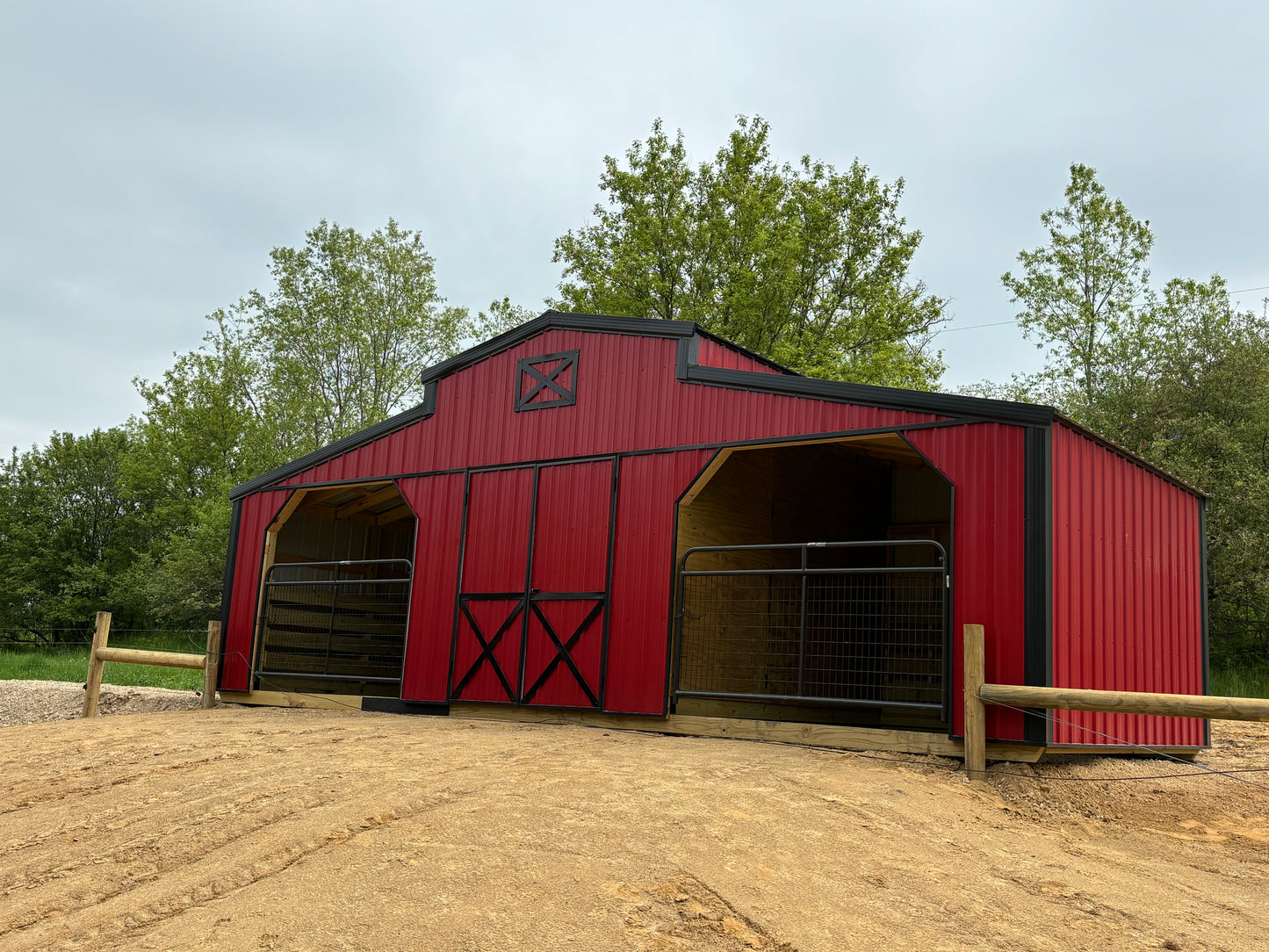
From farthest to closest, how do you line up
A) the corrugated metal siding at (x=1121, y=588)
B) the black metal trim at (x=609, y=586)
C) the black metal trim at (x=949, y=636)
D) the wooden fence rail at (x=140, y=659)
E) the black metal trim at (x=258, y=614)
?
the black metal trim at (x=258, y=614), the wooden fence rail at (x=140, y=659), the black metal trim at (x=609, y=586), the corrugated metal siding at (x=1121, y=588), the black metal trim at (x=949, y=636)

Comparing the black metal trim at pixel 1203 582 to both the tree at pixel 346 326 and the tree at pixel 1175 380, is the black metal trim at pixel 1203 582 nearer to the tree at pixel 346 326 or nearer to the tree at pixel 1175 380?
the tree at pixel 1175 380

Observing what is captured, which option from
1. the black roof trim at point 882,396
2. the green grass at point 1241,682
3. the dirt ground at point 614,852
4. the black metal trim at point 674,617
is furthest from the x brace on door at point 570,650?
the green grass at point 1241,682

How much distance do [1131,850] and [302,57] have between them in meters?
18.8

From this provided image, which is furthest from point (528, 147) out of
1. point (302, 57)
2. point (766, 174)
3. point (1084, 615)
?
point (1084, 615)

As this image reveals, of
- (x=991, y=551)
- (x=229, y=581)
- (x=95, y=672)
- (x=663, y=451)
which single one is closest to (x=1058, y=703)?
(x=991, y=551)

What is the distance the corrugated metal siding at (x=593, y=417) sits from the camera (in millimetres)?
9008

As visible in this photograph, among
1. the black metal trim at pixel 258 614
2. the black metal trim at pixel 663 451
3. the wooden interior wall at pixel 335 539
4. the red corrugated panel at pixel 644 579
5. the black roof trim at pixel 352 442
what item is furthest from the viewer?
the wooden interior wall at pixel 335 539

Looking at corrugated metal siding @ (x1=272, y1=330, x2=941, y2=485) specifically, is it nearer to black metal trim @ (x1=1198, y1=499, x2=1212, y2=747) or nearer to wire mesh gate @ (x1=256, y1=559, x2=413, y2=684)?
wire mesh gate @ (x1=256, y1=559, x2=413, y2=684)

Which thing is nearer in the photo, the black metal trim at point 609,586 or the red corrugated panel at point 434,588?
the black metal trim at point 609,586

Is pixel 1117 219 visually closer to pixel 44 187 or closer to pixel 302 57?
pixel 302 57

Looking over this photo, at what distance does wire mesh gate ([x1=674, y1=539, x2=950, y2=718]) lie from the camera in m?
9.26

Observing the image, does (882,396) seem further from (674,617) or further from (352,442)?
(352,442)

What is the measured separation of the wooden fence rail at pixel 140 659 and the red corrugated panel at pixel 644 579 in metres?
5.25

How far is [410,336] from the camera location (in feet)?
112
